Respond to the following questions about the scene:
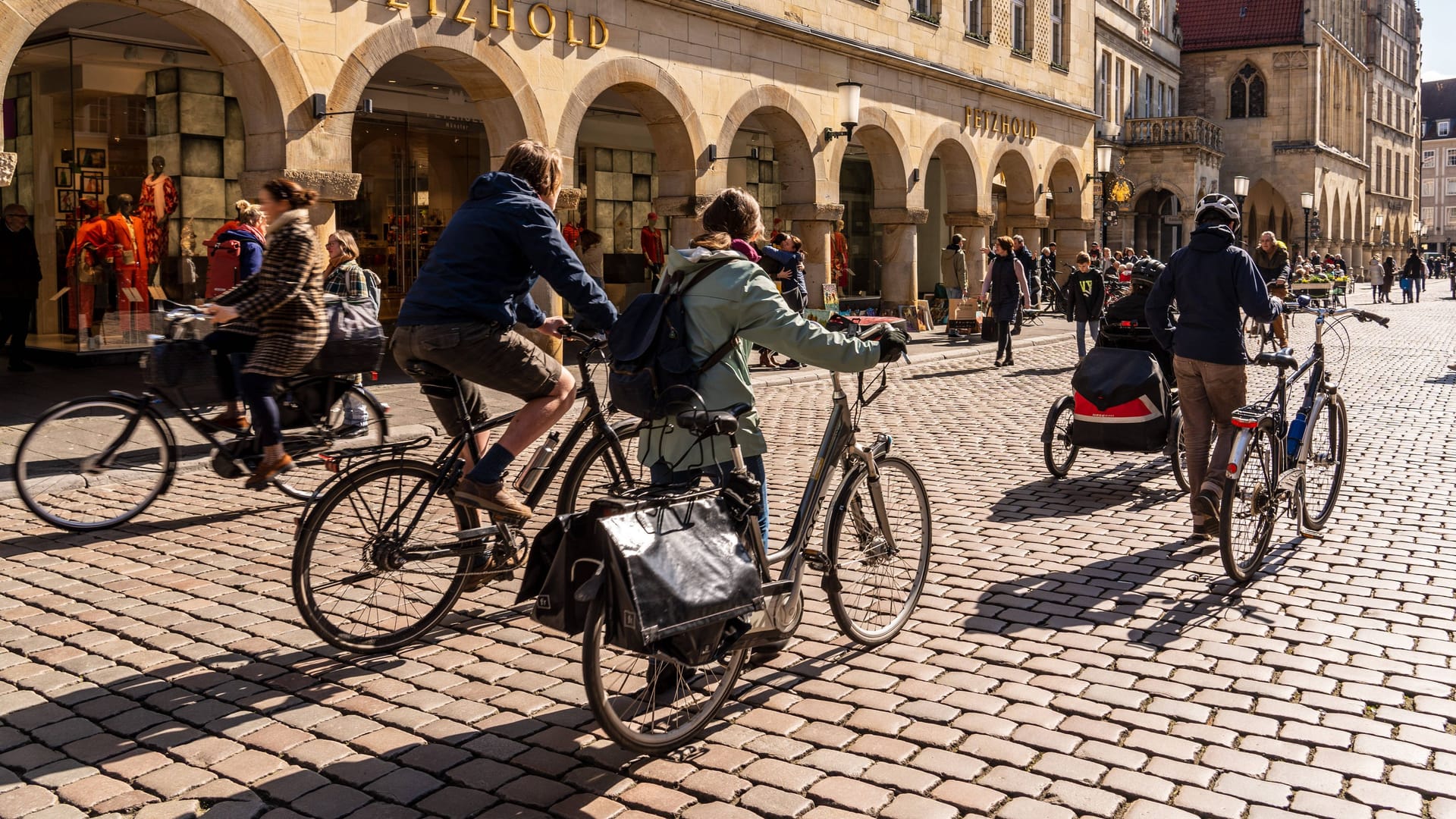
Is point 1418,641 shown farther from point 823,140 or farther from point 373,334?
point 823,140

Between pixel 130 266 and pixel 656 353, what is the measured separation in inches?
534

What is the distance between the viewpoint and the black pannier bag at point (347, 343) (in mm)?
7344

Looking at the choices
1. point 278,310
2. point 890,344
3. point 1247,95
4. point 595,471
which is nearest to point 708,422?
point 890,344

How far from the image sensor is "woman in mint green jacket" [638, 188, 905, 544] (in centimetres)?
432

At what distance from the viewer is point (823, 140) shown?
21297mm

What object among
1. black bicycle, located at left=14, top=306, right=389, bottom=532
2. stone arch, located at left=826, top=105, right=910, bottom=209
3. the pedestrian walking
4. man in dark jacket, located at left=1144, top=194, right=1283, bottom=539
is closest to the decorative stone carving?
the pedestrian walking

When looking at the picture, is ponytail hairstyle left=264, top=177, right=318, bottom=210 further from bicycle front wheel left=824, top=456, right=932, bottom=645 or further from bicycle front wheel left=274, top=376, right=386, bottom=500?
bicycle front wheel left=824, top=456, right=932, bottom=645

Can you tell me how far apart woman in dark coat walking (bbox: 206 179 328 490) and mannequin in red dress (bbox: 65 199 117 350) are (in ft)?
31.7

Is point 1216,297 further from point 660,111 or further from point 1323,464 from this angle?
point 660,111

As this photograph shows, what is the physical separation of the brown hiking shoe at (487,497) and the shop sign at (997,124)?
2202 centimetres

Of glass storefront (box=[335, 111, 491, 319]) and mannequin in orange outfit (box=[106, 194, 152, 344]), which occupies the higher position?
glass storefront (box=[335, 111, 491, 319])

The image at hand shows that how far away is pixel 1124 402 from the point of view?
8797mm

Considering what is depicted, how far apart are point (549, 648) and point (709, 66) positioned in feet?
48.0

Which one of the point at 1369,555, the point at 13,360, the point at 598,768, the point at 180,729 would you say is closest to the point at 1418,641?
the point at 1369,555
